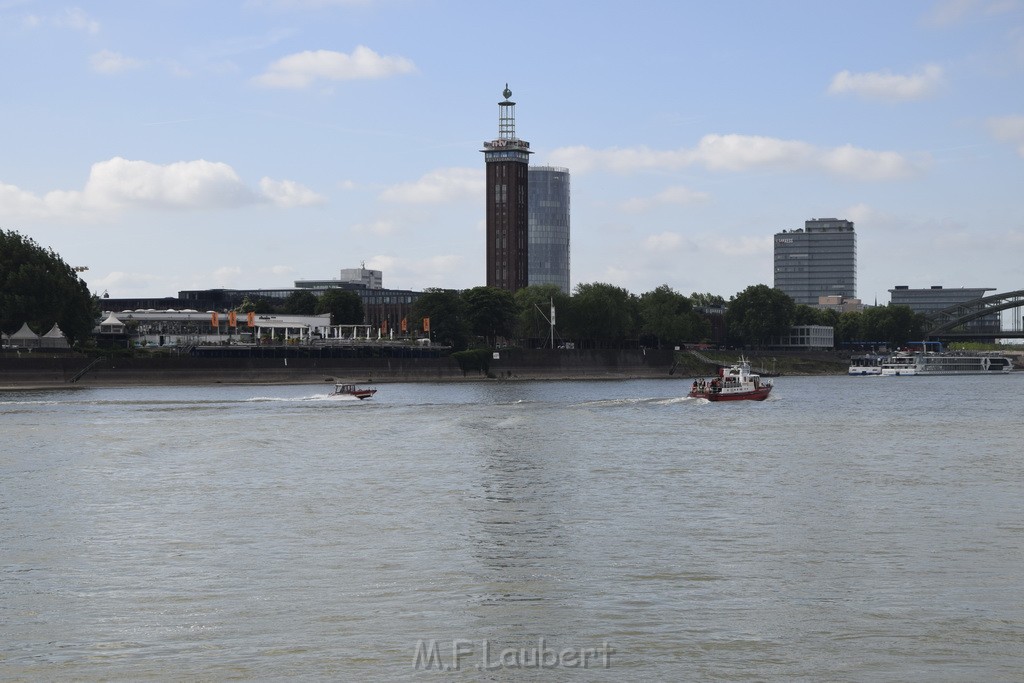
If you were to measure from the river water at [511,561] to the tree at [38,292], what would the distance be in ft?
332

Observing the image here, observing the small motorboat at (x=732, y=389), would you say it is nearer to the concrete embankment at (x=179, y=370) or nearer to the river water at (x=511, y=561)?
the river water at (x=511, y=561)

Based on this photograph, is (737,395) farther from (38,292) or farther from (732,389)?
(38,292)

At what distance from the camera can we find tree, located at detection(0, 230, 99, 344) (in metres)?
172

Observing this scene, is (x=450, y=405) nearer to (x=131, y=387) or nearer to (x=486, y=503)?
(x=131, y=387)

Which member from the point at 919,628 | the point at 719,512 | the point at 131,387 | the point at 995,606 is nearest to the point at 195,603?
the point at 919,628

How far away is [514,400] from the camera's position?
457 feet

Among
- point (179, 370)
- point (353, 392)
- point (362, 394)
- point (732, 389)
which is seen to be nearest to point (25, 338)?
point (179, 370)

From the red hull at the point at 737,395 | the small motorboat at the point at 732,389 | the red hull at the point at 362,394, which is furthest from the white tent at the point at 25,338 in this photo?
the red hull at the point at 737,395

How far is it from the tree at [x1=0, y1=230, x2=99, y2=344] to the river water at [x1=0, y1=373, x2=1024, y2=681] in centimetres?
10113

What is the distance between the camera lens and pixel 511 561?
35.1 metres

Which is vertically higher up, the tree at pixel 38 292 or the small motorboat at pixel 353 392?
the tree at pixel 38 292

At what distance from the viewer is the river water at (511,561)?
82.4ft

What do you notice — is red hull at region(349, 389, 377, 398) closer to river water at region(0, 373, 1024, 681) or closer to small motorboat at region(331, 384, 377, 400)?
small motorboat at region(331, 384, 377, 400)

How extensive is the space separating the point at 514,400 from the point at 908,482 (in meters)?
85.6
